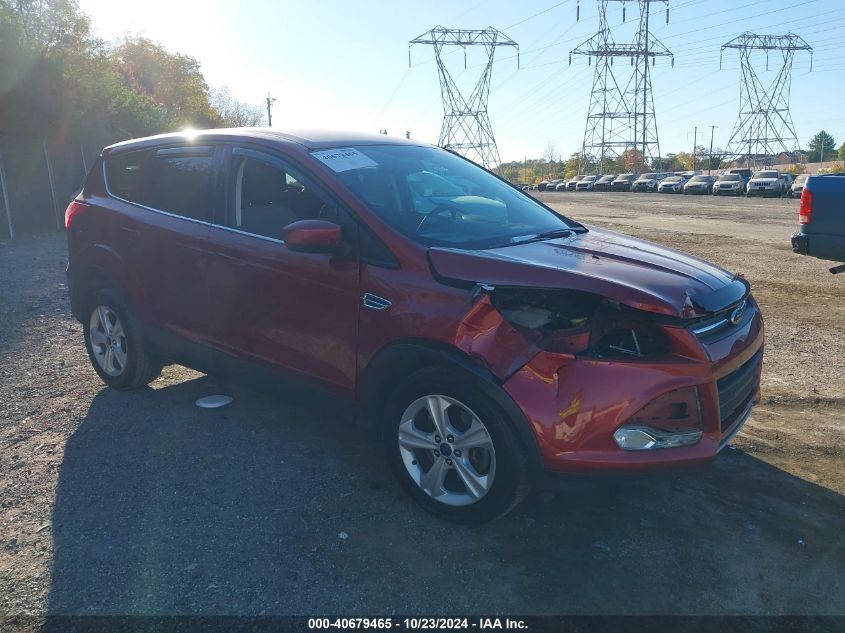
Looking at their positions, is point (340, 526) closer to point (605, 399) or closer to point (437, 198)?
point (605, 399)

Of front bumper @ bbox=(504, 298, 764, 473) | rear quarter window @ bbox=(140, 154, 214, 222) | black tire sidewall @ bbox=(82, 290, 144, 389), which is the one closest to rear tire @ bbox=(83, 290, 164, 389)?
black tire sidewall @ bbox=(82, 290, 144, 389)

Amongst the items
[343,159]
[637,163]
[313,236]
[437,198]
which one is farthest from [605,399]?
[637,163]

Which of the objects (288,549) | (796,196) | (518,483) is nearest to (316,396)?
(288,549)

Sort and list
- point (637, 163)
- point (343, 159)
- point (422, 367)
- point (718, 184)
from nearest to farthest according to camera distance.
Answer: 1. point (422, 367)
2. point (343, 159)
3. point (718, 184)
4. point (637, 163)

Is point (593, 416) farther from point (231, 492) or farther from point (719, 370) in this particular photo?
point (231, 492)

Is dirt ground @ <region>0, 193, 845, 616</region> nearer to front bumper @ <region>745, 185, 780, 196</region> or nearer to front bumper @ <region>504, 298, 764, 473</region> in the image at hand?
front bumper @ <region>504, 298, 764, 473</region>

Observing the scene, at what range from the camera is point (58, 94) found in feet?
64.6

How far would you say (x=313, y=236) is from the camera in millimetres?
3533

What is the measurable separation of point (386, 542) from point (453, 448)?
1.74 ft

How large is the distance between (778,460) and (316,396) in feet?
8.81

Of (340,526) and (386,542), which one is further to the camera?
(340,526)

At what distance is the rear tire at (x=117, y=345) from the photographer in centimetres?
507

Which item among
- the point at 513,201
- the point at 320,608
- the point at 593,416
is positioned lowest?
the point at 320,608

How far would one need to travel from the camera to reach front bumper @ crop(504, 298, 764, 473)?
299 centimetres
